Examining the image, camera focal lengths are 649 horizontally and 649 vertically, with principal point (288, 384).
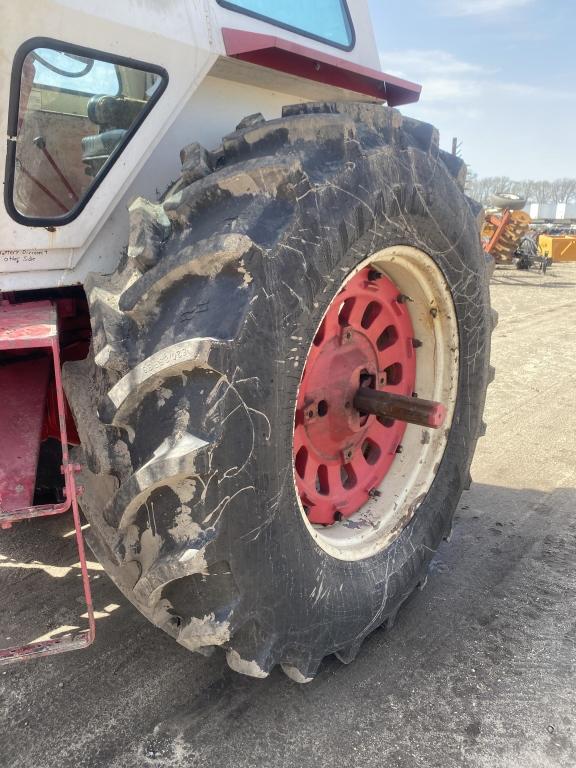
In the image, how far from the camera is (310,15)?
7.36 ft

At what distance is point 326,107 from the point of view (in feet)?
5.69

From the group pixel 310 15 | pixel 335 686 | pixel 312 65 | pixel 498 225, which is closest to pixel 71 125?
pixel 312 65

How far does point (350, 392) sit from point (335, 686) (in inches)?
35.1

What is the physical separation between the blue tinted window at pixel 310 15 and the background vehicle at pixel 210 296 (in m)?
0.02

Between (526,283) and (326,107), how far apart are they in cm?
1220

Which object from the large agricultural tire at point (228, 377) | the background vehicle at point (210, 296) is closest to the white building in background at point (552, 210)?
the background vehicle at point (210, 296)

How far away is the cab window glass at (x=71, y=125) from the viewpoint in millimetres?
1535

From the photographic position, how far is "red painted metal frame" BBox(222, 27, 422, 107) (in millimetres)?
1704

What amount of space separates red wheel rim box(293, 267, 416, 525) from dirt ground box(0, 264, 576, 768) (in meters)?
0.51

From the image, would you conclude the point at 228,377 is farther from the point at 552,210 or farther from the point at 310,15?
the point at 552,210

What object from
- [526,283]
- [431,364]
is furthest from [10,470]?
[526,283]

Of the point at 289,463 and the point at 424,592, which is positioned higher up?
the point at 289,463

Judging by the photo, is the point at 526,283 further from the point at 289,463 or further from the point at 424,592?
the point at 289,463

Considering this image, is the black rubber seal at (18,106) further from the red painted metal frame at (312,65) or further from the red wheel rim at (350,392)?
the red wheel rim at (350,392)
